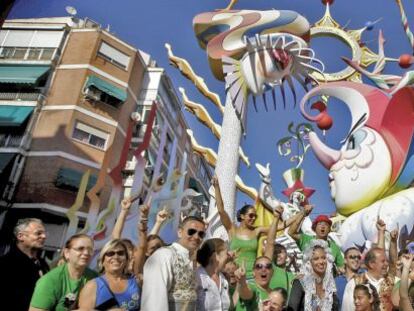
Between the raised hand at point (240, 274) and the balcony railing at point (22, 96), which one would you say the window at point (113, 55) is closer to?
the balcony railing at point (22, 96)

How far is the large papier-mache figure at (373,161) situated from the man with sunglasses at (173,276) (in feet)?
23.7

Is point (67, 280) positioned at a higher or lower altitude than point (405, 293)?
lower

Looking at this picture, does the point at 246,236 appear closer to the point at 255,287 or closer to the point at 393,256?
the point at 255,287

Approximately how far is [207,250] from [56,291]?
1050 mm

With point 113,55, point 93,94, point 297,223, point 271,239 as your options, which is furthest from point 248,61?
point 113,55

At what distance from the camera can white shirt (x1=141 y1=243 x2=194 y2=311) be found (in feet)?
9.03

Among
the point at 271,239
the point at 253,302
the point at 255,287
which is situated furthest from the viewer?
the point at 271,239

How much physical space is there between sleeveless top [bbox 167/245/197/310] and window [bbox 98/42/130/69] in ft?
72.0

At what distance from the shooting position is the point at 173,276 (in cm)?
295

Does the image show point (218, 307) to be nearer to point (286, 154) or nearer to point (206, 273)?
point (206, 273)

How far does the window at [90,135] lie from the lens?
71.9 feet

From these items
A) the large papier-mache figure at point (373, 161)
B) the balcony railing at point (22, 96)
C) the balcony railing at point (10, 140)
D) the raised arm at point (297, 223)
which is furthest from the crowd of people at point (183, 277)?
the balcony railing at point (22, 96)

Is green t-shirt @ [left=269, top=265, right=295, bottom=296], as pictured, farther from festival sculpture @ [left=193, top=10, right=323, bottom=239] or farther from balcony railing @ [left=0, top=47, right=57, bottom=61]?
balcony railing @ [left=0, top=47, right=57, bottom=61]

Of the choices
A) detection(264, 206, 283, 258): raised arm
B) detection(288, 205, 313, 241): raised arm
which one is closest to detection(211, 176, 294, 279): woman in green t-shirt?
detection(264, 206, 283, 258): raised arm
